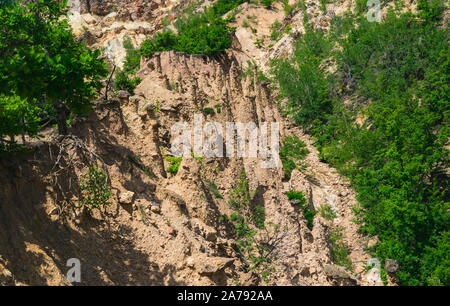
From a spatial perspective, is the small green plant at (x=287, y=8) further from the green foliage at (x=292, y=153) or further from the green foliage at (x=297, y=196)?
the green foliage at (x=297, y=196)

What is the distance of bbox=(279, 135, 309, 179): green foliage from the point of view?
2313 centimetres

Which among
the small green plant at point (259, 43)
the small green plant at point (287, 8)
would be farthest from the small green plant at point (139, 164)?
the small green plant at point (287, 8)

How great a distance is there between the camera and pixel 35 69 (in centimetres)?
770

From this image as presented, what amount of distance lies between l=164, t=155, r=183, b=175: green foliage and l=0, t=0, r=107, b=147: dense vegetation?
4.74 metres

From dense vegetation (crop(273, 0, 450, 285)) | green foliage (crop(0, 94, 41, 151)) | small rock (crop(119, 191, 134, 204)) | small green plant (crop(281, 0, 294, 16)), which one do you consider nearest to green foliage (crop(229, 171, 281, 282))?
small rock (crop(119, 191, 134, 204))

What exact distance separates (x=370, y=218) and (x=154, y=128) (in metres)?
12.4

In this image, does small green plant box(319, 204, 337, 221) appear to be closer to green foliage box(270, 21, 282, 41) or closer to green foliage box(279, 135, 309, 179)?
green foliage box(279, 135, 309, 179)

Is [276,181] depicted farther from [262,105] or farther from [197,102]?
[262,105]

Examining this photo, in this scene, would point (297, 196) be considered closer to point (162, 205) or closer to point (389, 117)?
point (389, 117)

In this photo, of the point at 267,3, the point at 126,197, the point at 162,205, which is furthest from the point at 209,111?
the point at 267,3

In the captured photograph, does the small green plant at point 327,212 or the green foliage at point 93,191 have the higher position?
the green foliage at point 93,191

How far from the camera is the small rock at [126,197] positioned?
11.5 metres

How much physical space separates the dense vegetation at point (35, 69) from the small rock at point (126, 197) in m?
2.80

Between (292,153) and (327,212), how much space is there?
537cm
